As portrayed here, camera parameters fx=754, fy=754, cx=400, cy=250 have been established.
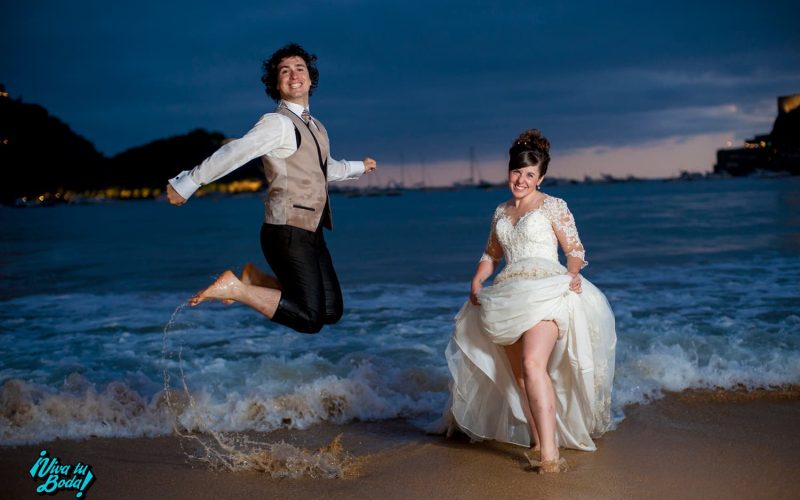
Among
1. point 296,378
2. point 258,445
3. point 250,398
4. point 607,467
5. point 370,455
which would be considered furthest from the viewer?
point 296,378

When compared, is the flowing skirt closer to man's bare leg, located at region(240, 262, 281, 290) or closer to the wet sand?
the wet sand

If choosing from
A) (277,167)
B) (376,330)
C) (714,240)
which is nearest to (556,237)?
(277,167)

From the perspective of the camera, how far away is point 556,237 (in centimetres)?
475

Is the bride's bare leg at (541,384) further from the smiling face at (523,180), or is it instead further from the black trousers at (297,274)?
the black trousers at (297,274)

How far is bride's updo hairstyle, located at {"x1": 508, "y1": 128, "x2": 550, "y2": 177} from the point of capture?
15.5 ft

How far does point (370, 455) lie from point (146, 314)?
8.61 meters

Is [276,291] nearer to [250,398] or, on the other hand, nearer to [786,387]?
[250,398]

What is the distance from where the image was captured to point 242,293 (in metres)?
Result: 4.67

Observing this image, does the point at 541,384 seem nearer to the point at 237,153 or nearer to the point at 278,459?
the point at 278,459

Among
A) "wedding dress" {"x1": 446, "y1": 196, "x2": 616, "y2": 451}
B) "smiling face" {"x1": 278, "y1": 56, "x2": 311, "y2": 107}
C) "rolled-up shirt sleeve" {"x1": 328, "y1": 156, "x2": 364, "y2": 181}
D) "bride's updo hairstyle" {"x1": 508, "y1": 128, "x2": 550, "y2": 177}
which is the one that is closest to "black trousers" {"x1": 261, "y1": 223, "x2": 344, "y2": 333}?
"rolled-up shirt sleeve" {"x1": 328, "y1": 156, "x2": 364, "y2": 181}

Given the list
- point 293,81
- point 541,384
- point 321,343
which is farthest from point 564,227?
point 321,343

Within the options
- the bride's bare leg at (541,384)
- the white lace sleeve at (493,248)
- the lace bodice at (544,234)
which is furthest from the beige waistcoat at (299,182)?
the bride's bare leg at (541,384)

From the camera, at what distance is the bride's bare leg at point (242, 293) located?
4.59 meters

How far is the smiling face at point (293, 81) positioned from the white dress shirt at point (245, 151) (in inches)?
9.4
